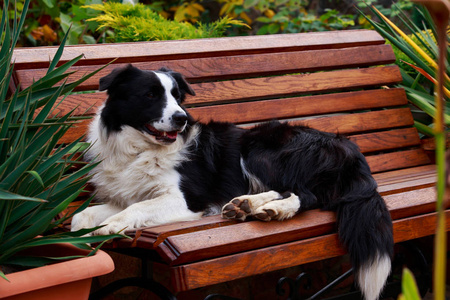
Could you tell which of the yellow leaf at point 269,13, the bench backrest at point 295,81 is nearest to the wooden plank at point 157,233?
the bench backrest at point 295,81

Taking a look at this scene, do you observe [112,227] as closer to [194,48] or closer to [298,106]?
[194,48]

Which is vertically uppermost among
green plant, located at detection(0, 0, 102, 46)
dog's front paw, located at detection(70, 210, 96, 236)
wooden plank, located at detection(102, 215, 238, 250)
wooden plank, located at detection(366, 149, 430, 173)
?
wooden plank, located at detection(102, 215, 238, 250)

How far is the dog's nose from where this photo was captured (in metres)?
2.66

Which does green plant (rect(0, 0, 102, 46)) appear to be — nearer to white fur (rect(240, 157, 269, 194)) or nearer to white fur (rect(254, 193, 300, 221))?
white fur (rect(240, 157, 269, 194))

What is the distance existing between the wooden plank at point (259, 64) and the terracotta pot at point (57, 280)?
4.71ft

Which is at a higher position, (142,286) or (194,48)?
(194,48)

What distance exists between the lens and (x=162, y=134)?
2.75m

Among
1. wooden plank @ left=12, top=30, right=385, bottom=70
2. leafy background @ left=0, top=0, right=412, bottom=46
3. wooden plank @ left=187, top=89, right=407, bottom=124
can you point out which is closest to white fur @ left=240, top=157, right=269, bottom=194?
wooden plank @ left=187, top=89, right=407, bottom=124

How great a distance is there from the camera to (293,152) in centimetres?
278

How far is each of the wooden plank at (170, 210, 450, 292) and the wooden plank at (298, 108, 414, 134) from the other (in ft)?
3.88

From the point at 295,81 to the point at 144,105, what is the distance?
127cm

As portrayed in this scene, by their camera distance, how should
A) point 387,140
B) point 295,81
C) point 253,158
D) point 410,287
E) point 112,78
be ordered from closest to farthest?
1. point 410,287
2. point 112,78
3. point 253,158
4. point 295,81
5. point 387,140

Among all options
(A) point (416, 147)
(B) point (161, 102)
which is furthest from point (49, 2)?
(A) point (416, 147)

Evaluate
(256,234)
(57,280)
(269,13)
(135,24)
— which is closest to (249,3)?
(269,13)
